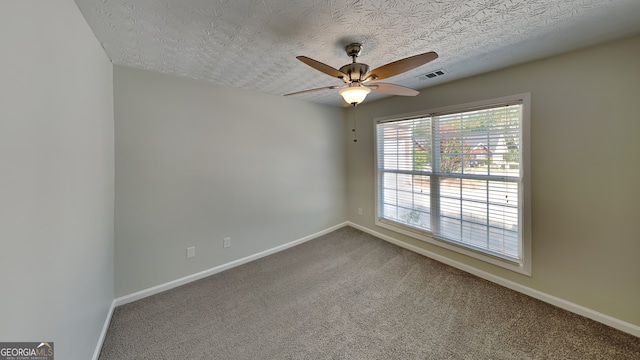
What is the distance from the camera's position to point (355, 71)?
62.8 inches

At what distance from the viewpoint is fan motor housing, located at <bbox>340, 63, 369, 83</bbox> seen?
1582 mm

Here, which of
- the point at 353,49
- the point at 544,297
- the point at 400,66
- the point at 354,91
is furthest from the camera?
the point at 544,297

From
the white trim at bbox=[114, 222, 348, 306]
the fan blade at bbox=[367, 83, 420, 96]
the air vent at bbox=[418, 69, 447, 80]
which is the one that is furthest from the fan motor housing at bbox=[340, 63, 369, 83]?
the white trim at bbox=[114, 222, 348, 306]

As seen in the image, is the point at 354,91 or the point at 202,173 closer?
the point at 354,91

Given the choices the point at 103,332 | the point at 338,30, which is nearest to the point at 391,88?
the point at 338,30

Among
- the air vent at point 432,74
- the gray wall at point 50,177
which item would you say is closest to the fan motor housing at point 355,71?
the air vent at point 432,74

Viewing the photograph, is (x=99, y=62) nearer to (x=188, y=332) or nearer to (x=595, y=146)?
(x=188, y=332)

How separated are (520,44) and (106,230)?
3726mm

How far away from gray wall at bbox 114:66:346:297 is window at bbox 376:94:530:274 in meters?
1.40

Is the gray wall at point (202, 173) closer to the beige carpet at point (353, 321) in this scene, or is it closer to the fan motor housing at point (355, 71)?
the beige carpet at point (353, 321)

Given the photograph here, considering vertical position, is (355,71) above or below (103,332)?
above

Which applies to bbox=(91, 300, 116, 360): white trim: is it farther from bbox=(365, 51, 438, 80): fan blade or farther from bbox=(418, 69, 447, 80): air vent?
bbox=(418, 69, 447, 80): air vent

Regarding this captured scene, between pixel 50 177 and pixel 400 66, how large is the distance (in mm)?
1971

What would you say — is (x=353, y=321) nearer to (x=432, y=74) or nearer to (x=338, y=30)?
(x=338, y=30)
